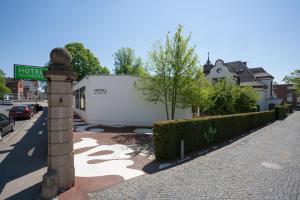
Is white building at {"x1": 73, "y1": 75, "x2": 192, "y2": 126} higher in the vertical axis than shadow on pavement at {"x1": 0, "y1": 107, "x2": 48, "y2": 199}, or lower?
higher

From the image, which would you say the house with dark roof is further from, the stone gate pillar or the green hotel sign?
the stone gate pillar

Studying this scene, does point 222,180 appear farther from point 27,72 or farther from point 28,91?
point 28,91

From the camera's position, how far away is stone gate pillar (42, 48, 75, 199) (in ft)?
18.5

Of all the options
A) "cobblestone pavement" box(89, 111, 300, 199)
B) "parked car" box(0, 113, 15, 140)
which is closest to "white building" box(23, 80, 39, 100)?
"parked car" box(0, 113, 15, 140)

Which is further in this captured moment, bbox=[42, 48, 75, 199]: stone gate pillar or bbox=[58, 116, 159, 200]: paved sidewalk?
Answer: bbox=[58, 116, 159, 200]: paved sidewalk

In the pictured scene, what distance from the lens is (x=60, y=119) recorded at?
5.75m

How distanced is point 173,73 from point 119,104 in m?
5.15

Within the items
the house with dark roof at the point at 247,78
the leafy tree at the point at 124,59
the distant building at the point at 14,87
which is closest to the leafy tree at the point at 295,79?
the house with dark roof at the point at 247,78

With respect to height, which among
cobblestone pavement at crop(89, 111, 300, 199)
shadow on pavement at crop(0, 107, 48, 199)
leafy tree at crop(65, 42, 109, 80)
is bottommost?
cobblestone pavement at crop(89, 111, 300, 199)

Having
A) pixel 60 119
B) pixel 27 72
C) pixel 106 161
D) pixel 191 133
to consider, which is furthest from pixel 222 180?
pixel 27 72

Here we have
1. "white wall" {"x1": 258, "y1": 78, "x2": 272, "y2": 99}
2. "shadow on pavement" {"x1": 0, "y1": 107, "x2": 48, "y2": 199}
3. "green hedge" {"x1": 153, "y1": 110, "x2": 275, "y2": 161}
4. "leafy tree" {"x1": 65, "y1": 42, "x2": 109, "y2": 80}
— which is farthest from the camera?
"leafy tree" {"x1": 65, "y1": 42, "x2": 109, "y2": 80}

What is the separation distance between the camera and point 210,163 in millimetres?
8109

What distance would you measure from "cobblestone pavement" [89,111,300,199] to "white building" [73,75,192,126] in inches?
349

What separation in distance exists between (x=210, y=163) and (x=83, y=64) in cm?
3879
